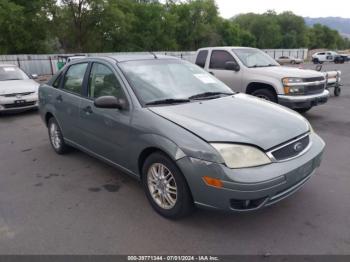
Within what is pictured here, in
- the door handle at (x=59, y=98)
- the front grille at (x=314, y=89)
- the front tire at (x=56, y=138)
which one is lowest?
the front tire at (x=56, y=138)

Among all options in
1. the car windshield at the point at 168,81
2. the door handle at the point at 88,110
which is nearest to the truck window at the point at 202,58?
the car windshield at the point at 168,81

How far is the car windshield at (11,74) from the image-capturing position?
389 inches

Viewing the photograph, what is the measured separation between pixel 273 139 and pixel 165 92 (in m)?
1.39

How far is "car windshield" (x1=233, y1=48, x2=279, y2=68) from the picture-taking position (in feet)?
25.8

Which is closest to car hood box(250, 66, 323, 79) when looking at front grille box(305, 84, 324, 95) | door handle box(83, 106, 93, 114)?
front grille box(305, 84, 324, 95)

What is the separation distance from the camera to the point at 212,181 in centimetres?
276

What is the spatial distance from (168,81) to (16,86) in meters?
6.96

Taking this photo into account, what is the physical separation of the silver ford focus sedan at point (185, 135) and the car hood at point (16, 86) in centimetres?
516

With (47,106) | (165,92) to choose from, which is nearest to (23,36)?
(47,106)

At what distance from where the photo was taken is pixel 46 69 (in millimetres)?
26625

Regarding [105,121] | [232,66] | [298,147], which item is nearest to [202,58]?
[232,66]

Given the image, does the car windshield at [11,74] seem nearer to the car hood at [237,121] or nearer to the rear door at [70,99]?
the rear door at [70,99]

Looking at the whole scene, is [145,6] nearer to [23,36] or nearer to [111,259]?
[23,36]

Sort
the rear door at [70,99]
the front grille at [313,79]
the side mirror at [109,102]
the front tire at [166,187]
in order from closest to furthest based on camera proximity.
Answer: the front tire at [166,187], the side mirror at [109,102], the rear door at [70,99], the front grille at [313,79]
